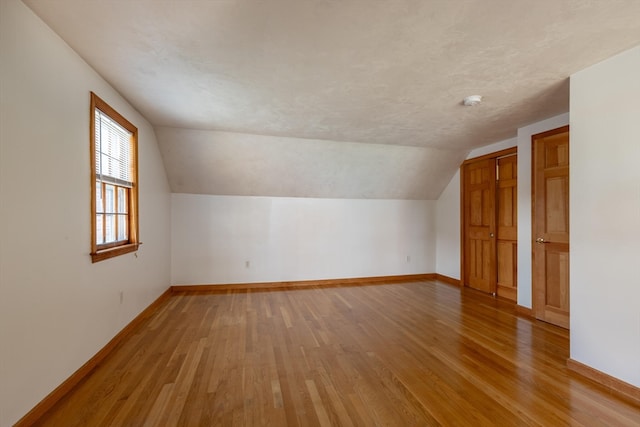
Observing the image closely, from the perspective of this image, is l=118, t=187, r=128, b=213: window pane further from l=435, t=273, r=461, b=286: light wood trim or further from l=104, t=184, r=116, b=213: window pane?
l=435, t=273, r=461, b=286: light wood trim

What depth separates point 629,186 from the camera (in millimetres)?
1964

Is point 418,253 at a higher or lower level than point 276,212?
lower

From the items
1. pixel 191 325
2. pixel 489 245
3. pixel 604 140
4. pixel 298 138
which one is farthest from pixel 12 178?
pixel 489 245

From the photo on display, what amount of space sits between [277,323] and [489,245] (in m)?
3.48

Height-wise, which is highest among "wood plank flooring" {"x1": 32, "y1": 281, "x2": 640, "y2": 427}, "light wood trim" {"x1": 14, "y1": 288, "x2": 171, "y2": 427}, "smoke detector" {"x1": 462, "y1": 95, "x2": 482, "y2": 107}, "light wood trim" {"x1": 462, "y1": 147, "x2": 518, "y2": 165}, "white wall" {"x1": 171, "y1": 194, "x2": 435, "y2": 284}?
"smoke detector" {"x1": 462, "y1": 95, "x2": 482, "y2": 107}

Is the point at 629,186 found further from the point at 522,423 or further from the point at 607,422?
the point at 522,423

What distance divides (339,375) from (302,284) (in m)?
2.84

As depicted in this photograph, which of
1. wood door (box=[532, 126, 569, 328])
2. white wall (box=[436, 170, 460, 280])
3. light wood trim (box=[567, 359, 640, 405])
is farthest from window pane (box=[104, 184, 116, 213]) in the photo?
white wall (box=[436, 170, 460, 280])

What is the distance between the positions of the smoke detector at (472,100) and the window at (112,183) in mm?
3259

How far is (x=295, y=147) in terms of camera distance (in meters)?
4.16

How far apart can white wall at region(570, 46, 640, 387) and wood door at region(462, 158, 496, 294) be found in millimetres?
2164

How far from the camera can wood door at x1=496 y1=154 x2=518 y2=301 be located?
4.03 metres

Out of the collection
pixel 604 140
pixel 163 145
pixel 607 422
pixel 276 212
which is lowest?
pixel 607 422

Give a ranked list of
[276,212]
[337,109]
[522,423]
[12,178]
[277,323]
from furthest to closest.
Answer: [276,212]
[277,323]
[337,109]
[522,423]
[12,178]
